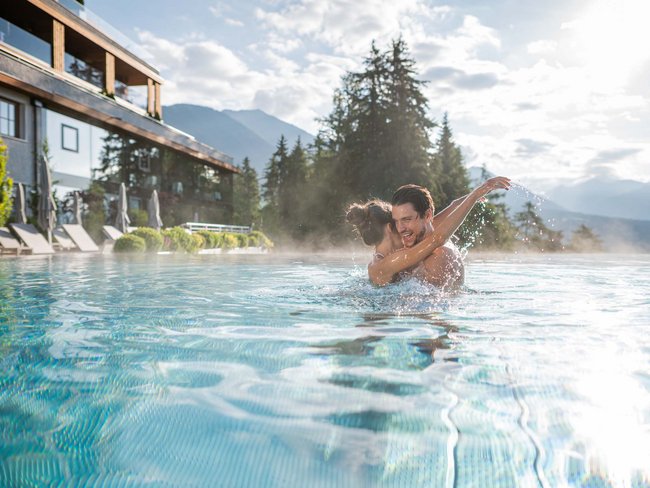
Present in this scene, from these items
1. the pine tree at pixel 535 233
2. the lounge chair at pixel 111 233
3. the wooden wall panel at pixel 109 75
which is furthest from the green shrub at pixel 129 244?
the pine tree at pixel 535 233

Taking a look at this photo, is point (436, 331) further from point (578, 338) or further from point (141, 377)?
point (141, 377)

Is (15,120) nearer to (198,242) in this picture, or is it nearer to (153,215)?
(153,215)

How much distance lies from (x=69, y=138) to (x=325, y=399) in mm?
21385

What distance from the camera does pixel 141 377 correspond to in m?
2.46

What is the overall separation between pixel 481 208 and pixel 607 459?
27.0m

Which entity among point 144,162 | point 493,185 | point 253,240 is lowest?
point 253,240

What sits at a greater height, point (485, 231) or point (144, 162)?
point (144, 162)

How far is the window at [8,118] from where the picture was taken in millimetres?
17375

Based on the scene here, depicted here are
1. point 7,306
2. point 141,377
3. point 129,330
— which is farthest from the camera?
point 7,306

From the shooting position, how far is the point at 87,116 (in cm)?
2094

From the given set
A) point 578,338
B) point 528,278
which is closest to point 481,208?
point 528,278

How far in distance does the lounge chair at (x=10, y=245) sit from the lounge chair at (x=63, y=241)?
95.1 inches

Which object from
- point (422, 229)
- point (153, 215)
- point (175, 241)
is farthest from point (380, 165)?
point (422, 229)

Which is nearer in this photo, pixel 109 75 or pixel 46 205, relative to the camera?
pixel 46 205
